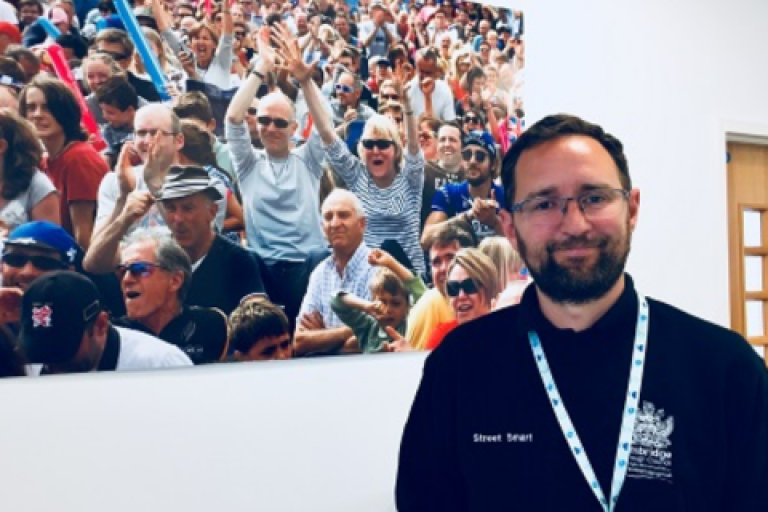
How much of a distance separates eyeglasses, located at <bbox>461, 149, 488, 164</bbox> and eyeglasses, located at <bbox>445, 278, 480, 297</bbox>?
0.37m

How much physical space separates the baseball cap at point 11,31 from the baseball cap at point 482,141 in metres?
1.23

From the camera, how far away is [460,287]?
2.30 m

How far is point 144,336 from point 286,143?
0.62 meters

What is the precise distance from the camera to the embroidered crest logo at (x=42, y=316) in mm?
1666

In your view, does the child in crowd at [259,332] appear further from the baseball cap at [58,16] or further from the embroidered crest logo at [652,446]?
the embroidered crest logo at [652,446]

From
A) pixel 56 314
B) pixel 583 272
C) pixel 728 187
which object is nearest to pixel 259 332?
pixel 56 314

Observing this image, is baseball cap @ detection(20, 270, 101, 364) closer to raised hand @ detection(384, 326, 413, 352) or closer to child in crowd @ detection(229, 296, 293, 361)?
child in crowd @ detection(229, 296, 293, 361)

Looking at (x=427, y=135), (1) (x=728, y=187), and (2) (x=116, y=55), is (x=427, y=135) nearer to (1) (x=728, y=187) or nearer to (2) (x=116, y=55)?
(2) (x=116, y=55)

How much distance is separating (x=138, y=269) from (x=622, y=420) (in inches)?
44.9

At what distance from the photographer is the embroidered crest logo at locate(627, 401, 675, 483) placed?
1143mm

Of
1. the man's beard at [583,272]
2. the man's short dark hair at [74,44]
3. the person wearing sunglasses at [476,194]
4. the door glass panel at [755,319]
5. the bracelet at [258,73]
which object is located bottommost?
the door glass panel at [755,319]

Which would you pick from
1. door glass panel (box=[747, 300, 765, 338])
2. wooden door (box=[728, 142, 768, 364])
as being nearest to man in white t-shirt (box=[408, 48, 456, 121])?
wooden door (box=[728, 142, 768, 364])

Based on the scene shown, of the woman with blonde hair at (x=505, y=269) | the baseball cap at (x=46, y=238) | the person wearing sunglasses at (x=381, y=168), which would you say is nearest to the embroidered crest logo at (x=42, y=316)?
the baseball cap at (x=46, y=238)

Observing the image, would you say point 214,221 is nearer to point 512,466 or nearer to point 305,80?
point 305,80
